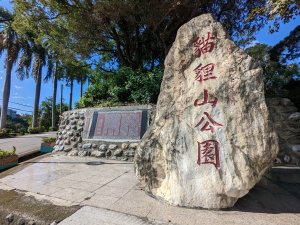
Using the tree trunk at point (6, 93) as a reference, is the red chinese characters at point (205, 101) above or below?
below

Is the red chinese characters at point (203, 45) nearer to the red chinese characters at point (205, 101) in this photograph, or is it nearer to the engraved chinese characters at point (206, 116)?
the engraved chinese characters at point (206, 116)

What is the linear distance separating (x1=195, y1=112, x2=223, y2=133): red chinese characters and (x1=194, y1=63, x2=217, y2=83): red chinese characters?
581mm

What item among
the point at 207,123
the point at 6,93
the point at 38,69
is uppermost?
the point at 38,69

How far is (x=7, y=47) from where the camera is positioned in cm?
1761

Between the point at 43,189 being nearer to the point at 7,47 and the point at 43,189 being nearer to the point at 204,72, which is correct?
the point at 204,72

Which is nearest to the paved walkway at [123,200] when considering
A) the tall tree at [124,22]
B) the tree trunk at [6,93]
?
the tall tree at [124,22]

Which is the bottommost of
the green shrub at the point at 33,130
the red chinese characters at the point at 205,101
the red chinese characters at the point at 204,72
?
the green shrub at the point at 33,130

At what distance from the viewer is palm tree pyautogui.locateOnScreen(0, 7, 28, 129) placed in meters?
17.6

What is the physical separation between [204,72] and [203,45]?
469 millimetres

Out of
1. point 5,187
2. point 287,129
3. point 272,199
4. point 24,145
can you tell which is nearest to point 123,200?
point 272,199

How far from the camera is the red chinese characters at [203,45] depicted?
351 cm

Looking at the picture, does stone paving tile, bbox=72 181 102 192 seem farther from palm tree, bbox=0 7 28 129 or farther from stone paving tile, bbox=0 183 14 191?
palm tree, bbox=0 7 28 129

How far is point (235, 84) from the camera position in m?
3.16

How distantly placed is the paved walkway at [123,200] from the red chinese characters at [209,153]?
66 cm
